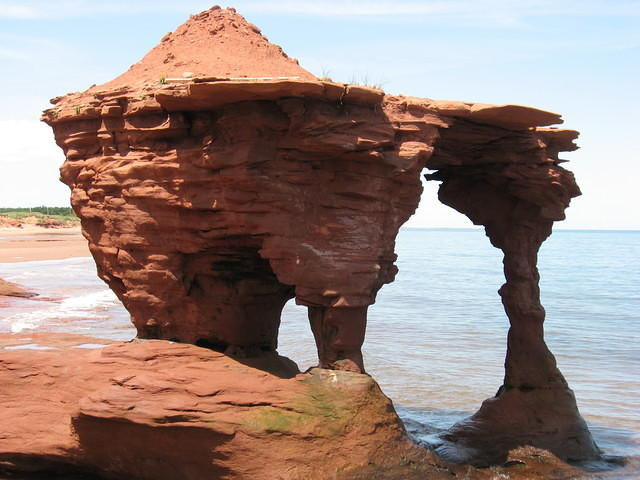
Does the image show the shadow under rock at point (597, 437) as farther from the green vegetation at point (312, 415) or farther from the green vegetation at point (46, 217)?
the green vegetation at point (46, 217)

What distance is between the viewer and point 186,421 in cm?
743

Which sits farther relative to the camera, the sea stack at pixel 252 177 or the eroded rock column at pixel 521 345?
the eroded rock column at pixel 521 345

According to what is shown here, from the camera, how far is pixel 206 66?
8953mm

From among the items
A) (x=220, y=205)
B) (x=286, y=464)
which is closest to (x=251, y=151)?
(x=220, y=205)

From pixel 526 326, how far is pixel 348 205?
4002 millimetres

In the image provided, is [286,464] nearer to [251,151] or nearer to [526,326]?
[251,151]

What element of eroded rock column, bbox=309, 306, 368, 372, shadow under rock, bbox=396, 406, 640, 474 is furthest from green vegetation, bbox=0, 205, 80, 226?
eroded rock column, bbox=309, 306, 368, 372

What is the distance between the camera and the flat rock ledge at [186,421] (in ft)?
24.5

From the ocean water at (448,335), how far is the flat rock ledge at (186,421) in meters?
3.36

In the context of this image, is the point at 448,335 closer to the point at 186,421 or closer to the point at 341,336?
the point at 341,336

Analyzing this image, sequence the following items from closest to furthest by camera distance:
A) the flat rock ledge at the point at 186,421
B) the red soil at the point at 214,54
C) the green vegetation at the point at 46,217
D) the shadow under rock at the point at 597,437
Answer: the flat rock ledge at the point at 186,421, the red soil at the point at 214,54, the shadow under rock at the point at 597,437, the green vegetation at the point at 46,217

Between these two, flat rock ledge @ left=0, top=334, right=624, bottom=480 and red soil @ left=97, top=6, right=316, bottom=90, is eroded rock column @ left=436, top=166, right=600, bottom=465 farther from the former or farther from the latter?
red soil @ left=97, top=6, right=316, bottom=90

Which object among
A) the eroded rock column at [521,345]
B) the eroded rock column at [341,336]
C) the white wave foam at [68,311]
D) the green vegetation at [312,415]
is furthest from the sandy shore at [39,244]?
the green vegetation at [312,415]

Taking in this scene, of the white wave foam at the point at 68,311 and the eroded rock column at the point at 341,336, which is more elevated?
the eroded rock column at the point at 341,336
